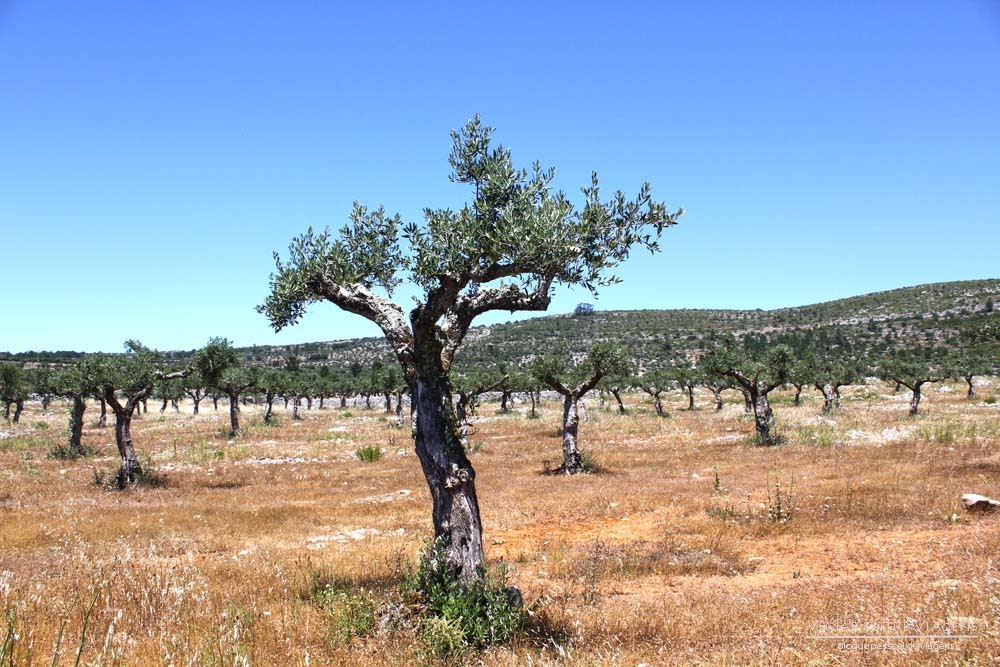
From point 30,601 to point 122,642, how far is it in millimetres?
2694

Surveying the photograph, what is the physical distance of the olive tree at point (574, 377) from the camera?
88.0 ft

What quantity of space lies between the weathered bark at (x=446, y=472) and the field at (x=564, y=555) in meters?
1.27

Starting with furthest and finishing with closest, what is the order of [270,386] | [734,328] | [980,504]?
[734,328], [270,386], [980,504]

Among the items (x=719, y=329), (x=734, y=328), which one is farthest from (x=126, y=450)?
(x=734, y=328)

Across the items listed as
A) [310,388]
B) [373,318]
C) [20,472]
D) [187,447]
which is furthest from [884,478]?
[310,388]

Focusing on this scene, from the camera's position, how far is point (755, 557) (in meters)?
13.1

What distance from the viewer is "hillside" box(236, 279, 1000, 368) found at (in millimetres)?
110562

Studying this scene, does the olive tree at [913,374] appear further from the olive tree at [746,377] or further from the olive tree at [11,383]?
the olive tree at [11,383]

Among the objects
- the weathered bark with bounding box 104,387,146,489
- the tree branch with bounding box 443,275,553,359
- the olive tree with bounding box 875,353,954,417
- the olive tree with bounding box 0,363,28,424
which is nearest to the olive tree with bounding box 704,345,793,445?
the olive tree with bounding box 875,353,954,417

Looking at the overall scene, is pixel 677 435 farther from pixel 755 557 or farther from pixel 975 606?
pixel 975 606

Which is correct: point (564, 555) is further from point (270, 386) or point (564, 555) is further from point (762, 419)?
point (270, 386)

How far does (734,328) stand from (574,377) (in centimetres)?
10608

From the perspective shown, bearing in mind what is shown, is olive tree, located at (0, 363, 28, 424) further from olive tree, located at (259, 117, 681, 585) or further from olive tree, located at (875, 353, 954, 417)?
olive tree, located at (875, 353, 954, 417)

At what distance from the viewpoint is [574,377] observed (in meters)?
44.8
